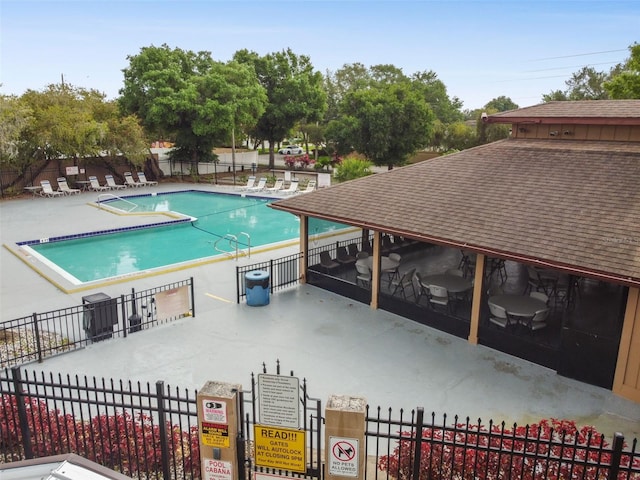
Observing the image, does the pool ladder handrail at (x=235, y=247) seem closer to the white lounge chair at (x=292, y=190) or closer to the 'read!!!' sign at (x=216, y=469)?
the white lounge chair at (x=292, y=190)

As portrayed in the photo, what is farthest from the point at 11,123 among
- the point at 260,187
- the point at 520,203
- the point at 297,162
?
the point at 520,203

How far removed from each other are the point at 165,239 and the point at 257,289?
10.7 m

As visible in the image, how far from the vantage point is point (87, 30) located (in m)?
29.6

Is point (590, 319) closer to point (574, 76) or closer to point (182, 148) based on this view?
point (182, 148)

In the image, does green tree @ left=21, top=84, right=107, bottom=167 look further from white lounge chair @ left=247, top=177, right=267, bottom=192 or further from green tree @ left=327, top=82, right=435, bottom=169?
green tree @ left=327, top=82, right=435, bottom=169

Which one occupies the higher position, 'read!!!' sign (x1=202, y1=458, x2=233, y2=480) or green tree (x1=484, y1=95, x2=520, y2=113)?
green tree (x1=484, y1=95, x2=520, y2=113)

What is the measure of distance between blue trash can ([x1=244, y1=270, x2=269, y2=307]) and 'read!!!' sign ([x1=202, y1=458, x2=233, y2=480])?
697cm

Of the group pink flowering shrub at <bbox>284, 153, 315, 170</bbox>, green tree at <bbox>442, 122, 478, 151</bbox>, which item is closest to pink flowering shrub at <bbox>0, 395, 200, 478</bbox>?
pink flowering shrub at <bbox>284, 153, 315, 170</bbox>

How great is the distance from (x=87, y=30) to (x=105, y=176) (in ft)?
28.6

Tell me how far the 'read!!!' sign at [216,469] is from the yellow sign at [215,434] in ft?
0.67

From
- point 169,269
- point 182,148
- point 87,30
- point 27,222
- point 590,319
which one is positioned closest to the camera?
point 590,319

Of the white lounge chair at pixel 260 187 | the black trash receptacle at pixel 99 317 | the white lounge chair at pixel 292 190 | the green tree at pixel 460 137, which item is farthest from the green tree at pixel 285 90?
the black trash receptacle at pixel 99 317

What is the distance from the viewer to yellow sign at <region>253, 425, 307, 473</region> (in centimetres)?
539

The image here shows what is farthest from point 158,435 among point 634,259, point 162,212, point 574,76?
point 574,76
